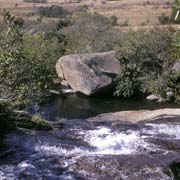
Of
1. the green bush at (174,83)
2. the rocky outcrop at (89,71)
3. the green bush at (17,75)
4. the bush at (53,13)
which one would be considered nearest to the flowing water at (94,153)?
the green bush at (17,75)

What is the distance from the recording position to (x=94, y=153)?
18.8 metres

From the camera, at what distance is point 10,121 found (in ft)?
69.2

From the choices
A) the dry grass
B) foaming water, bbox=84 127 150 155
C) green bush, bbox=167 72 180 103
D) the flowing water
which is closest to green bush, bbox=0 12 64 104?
the flowing water

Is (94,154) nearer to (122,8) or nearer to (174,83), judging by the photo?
(174,83)

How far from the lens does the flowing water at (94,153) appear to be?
645 inches

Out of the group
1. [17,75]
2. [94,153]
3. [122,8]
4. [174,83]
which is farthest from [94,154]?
[122,8]

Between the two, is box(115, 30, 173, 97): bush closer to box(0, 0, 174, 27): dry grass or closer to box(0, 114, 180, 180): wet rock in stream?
box(0, 114, 180, 180): wet rock in stream

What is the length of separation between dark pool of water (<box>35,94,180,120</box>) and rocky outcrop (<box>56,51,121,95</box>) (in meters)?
0.94

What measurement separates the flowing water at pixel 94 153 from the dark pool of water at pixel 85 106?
6.47 m

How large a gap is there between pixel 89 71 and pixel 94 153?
19.7 metres

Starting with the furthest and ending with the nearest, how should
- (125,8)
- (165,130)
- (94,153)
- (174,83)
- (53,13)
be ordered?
1. (125,8)
2. (53,13)
3. (174,83)
4. (165,130)
5. (94,153)

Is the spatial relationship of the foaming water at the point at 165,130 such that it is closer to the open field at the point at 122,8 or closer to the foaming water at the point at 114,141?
the foaming water at the point at 114,141

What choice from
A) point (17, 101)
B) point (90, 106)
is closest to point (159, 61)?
point (90, 106)

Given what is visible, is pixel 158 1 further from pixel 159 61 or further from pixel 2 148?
pixel 2 148
